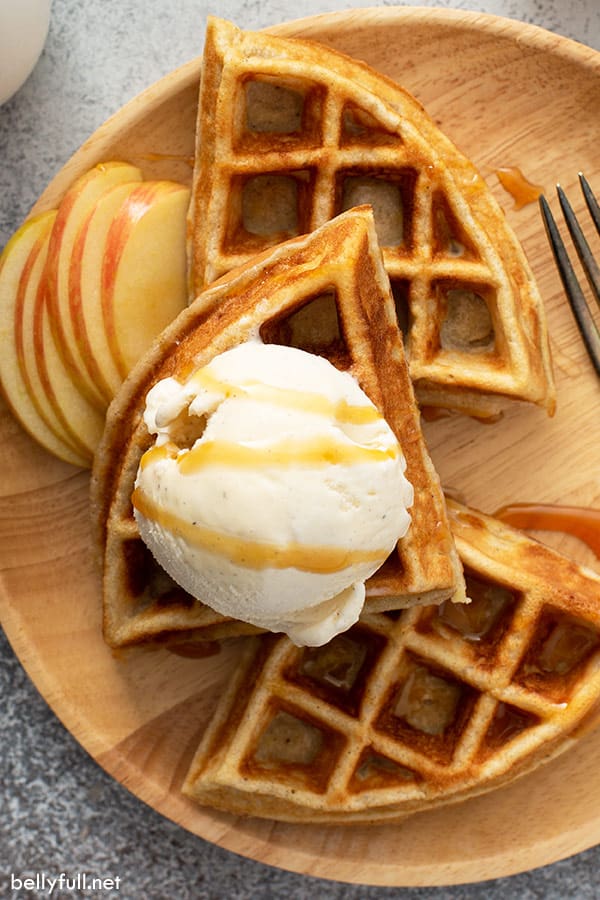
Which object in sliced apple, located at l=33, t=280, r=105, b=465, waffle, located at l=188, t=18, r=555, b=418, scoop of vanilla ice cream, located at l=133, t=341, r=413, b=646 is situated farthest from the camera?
sliced apple, located at l=33, t=280, r=105, b=465

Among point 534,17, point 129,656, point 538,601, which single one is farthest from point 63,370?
point 534,17

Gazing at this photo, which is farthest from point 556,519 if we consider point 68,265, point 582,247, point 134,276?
point 68,265

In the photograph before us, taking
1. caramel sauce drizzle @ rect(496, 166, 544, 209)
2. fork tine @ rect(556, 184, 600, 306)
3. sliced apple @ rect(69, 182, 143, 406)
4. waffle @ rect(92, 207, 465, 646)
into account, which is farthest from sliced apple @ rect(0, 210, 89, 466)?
fork tine @ rect(556, 184, 600, 306)

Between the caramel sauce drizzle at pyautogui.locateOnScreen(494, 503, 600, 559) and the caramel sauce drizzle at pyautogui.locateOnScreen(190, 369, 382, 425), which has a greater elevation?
the caramel sauce drizzle at pyautogui.locateOnScreen(190, 369, 382, 425)

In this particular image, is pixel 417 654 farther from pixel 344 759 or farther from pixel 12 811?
pixel 12 811

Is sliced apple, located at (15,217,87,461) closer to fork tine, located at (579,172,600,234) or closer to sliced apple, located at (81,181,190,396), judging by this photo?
sliced apple, located at (81,181,190,396)

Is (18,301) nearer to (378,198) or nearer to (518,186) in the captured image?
(378,198)
